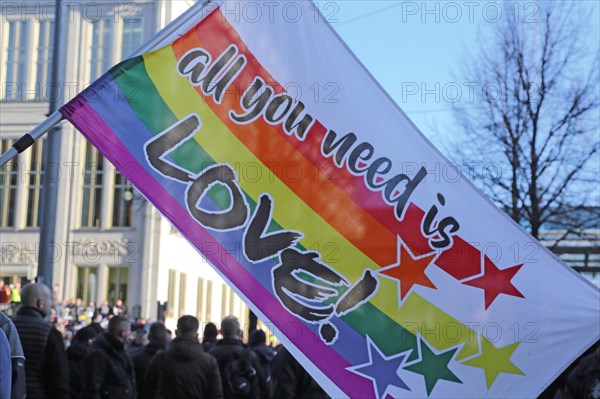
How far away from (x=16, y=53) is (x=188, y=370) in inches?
1644

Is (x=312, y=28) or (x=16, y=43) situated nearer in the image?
(x=312, y=28)

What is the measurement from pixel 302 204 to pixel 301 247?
231mm

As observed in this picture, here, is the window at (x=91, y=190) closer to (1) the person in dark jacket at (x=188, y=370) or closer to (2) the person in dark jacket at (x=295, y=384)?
(1) the person in dark jacket at (x=188, y=370)

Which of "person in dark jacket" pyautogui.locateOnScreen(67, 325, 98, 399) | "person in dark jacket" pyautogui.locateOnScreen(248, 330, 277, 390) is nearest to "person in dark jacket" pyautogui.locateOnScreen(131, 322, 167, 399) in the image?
"person in dark jacket" pyautogui.locateOnScreen(67, 325, 98, 399)

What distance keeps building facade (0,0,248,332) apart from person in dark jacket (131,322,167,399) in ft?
110

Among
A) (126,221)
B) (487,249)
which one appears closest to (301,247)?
(487,249)

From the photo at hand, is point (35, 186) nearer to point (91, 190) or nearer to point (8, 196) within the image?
point (8, 196)

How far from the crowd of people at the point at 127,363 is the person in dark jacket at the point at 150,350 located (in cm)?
1

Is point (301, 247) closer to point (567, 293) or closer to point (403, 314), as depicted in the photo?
point (403, 314)

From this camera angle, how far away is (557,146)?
2025 cm

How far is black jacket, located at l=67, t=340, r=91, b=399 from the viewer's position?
1158cm

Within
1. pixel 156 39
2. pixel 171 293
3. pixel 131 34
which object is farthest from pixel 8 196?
pixel 156 39

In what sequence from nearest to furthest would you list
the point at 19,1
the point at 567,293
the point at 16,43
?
the point at 567,293 < the point at 19,1 < the point at 16,43

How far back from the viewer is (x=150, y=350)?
12859 mm
